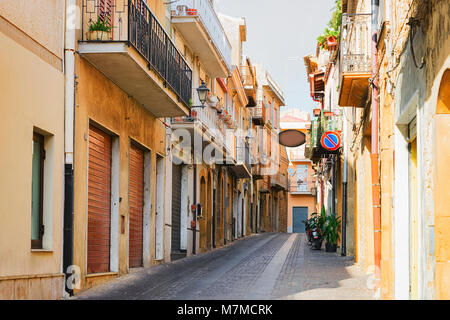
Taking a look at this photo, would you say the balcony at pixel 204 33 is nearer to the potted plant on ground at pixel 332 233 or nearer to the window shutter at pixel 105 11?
the window shutter at pixel 105 11

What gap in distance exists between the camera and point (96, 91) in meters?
13.0

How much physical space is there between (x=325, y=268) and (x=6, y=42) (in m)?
9.79

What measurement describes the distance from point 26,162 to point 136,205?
6.88 metres

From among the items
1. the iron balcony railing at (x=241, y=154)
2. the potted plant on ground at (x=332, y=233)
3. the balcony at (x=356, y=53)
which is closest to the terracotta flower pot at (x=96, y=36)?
the balcony at (x=356, y=53)

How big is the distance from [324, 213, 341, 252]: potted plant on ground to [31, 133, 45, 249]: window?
568 inches

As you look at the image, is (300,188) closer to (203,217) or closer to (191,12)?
(203,217)

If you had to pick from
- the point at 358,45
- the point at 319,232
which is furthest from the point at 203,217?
the point at 358,45

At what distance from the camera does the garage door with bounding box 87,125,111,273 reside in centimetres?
1313

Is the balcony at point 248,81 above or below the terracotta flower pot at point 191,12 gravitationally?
above

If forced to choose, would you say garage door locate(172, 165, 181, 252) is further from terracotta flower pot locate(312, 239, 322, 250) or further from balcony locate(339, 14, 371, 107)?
balcony locate(339, 14, 371, 107)

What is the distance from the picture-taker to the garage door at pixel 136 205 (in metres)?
16.2

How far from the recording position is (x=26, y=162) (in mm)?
9844

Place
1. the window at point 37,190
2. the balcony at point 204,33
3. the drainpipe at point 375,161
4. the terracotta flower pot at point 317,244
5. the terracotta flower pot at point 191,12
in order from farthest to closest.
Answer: the terracotta flower pot at point 317,244
the balcony at point 204,33
the terracotta flower pot at point 191,12
the drainpipe at point 375,161
the window at point 37,190

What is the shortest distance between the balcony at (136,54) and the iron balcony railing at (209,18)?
2.70 m
